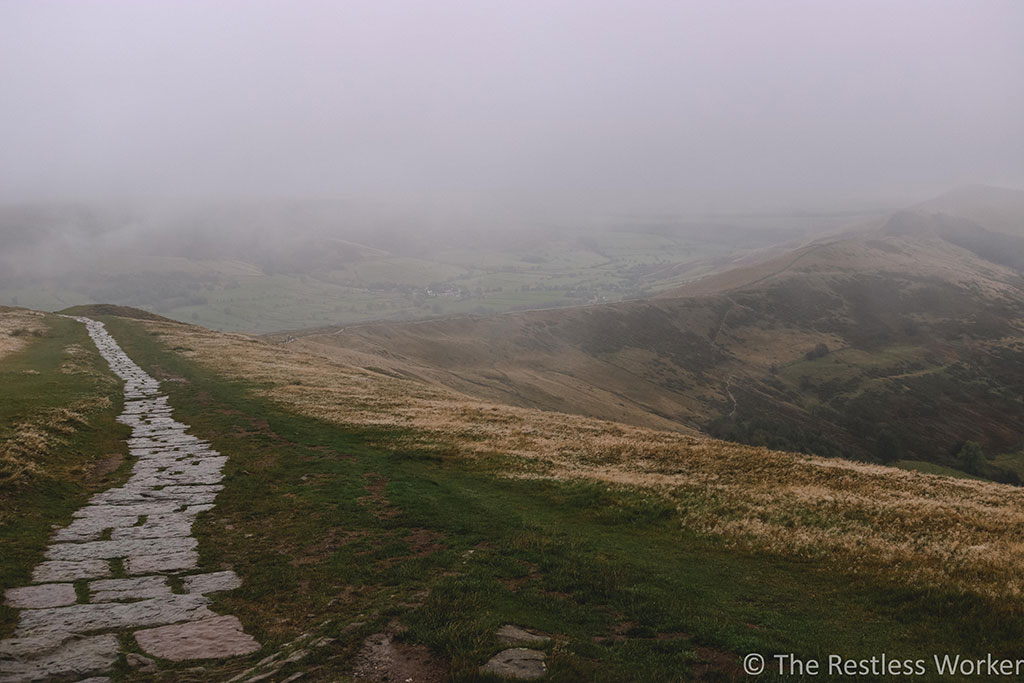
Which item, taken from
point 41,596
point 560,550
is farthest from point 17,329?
point 560,550

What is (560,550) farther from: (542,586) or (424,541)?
(424,541)

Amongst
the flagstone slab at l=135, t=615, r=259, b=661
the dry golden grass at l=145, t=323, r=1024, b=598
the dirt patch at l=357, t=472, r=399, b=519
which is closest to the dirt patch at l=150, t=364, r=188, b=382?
the dry golden grass at l=145, t=323, r=1024, b=598

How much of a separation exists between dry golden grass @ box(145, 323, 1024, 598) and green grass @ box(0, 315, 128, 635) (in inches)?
508

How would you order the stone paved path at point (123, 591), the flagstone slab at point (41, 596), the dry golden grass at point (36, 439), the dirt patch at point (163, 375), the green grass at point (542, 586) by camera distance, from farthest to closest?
the dirt patch at point (163, 375), the dry golden grass at point (36, 439), the flagstone slab at point (41, 596), the green grass at point (542, 586), the stone paved path at point (123, 591)

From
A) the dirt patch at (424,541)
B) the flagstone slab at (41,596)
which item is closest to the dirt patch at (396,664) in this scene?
the dirt patch at (424,541)

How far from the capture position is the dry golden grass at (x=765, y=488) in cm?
1833

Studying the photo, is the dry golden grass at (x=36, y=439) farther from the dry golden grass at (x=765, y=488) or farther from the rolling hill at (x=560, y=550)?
the dry golden grass at (x=765, y=488)

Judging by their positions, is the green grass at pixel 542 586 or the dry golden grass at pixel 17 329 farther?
the dry golden grass at pixel 17 329

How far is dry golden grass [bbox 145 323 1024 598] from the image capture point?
18.3 meters

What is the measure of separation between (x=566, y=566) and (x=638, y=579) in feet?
6.75

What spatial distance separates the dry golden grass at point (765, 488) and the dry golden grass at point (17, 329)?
116ft

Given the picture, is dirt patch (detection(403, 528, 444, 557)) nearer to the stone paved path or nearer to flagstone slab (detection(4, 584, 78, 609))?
the stone paved path

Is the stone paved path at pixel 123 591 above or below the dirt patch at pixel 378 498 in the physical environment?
above

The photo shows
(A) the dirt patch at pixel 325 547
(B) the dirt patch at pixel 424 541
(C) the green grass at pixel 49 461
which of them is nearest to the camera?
(C) the green grass at pixel 49 461
